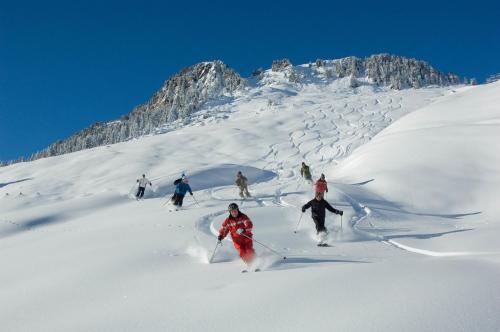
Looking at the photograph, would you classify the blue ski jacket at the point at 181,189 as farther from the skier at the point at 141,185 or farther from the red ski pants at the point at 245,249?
the red ski pants at the point at 245,249

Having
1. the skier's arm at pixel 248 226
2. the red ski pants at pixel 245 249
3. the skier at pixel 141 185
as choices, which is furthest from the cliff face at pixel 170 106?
the red ski pants at pixel 245 249

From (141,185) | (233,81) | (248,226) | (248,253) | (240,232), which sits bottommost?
(248,253)

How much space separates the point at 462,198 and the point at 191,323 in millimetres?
17315

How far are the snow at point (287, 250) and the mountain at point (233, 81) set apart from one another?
206 feet

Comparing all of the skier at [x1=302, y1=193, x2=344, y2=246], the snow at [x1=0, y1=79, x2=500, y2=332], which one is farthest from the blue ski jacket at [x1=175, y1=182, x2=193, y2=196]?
the skier at [x1=302, y1=193, x2=344, y2=246]

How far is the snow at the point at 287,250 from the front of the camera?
216 inches

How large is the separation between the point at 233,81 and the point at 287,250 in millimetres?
108261

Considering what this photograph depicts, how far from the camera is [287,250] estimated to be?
10.5 metres

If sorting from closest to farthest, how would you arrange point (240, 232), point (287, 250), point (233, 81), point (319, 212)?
point (240, 232), point (287, 250), point (319, 212), point (233, 81)

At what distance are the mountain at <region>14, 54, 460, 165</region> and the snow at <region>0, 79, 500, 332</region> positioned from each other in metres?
62.9

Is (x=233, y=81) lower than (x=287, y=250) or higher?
higher

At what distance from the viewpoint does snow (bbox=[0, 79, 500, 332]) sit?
5496 millimetres

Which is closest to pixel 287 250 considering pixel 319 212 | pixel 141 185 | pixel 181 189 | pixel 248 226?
pixel 248 226

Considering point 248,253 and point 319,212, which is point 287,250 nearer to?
point 248,253
